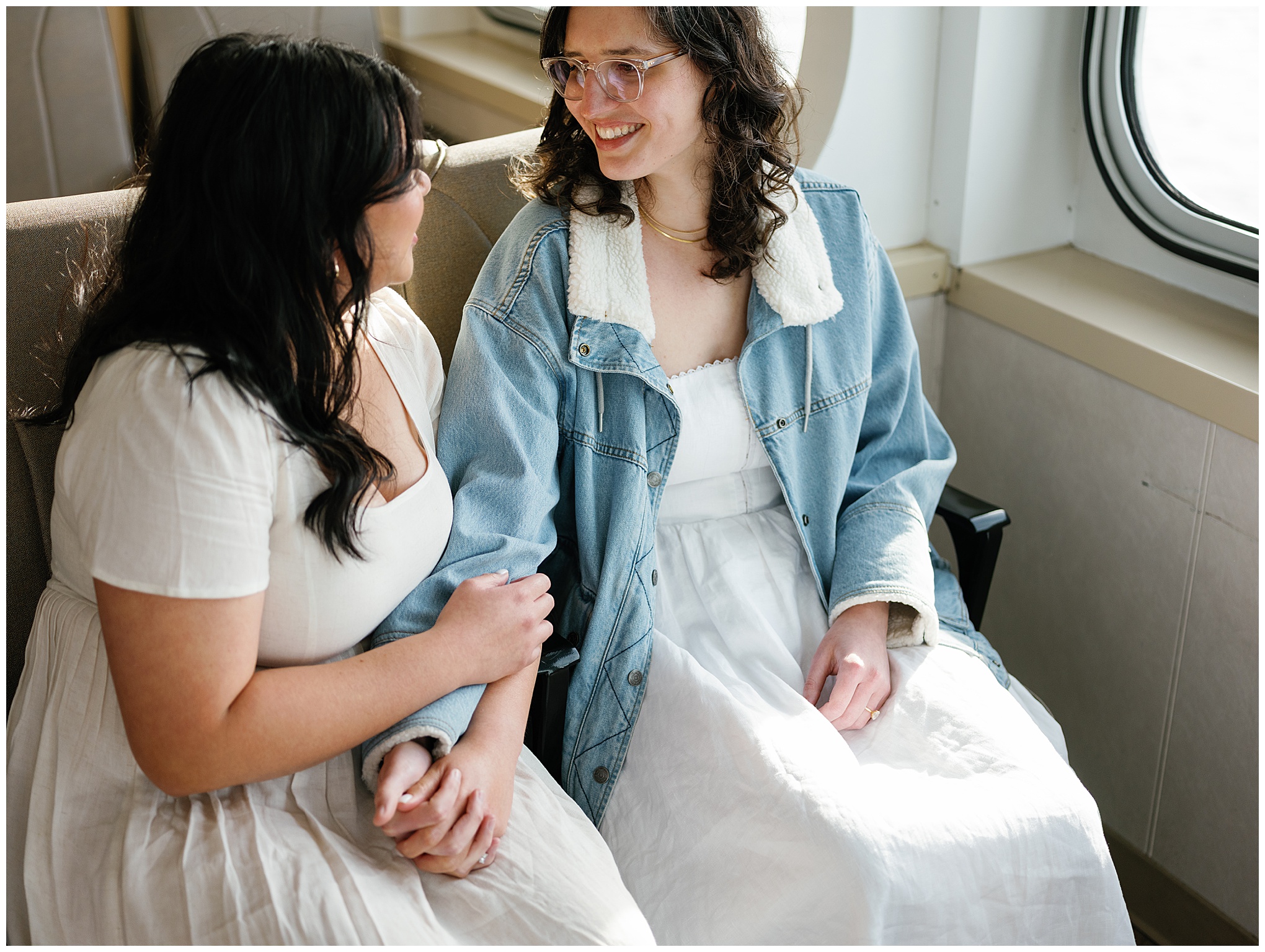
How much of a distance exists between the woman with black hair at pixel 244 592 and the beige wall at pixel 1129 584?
45.6 inches

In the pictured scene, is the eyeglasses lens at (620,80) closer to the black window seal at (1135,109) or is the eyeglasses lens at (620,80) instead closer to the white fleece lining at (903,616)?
the white fleece lining at (903,616)

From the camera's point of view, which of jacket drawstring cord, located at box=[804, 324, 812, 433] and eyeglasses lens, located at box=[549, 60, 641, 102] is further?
jacket drawstring cord, located at box=[804, 324, 812, 433]

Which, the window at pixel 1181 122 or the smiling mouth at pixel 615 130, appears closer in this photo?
the smiling mouth at pixel 615 130

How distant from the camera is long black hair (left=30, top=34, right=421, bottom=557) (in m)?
0.99

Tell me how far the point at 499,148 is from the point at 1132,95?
1.18 meters

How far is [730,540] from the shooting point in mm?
1529

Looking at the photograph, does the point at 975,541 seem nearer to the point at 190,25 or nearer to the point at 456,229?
the point at 456,229

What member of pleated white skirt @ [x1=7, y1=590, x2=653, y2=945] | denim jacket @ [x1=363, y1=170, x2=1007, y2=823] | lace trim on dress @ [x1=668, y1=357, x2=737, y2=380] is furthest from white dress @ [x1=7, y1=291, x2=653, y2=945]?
lace trim on dress @ [x1=668, y1=357, x2=737, y2=380]

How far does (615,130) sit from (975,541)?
0.80m

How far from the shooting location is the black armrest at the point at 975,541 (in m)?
1.62

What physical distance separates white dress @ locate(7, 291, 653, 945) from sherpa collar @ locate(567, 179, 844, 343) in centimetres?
36

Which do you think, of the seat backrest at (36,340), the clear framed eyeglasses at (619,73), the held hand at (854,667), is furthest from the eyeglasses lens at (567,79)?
the held hand at (854,667)

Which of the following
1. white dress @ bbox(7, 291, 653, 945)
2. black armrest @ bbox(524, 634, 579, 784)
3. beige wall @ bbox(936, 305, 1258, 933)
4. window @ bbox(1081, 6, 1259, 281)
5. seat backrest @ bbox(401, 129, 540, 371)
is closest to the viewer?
white dress @ bbox(7, 291, 653, 945)

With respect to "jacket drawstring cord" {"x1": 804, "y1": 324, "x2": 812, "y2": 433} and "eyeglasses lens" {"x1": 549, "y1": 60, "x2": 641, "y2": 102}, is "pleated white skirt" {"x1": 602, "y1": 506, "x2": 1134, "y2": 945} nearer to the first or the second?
"jacket drawstring cord" {"x1": 804, "y1": 324, "x2": 812, "y2": 433}
